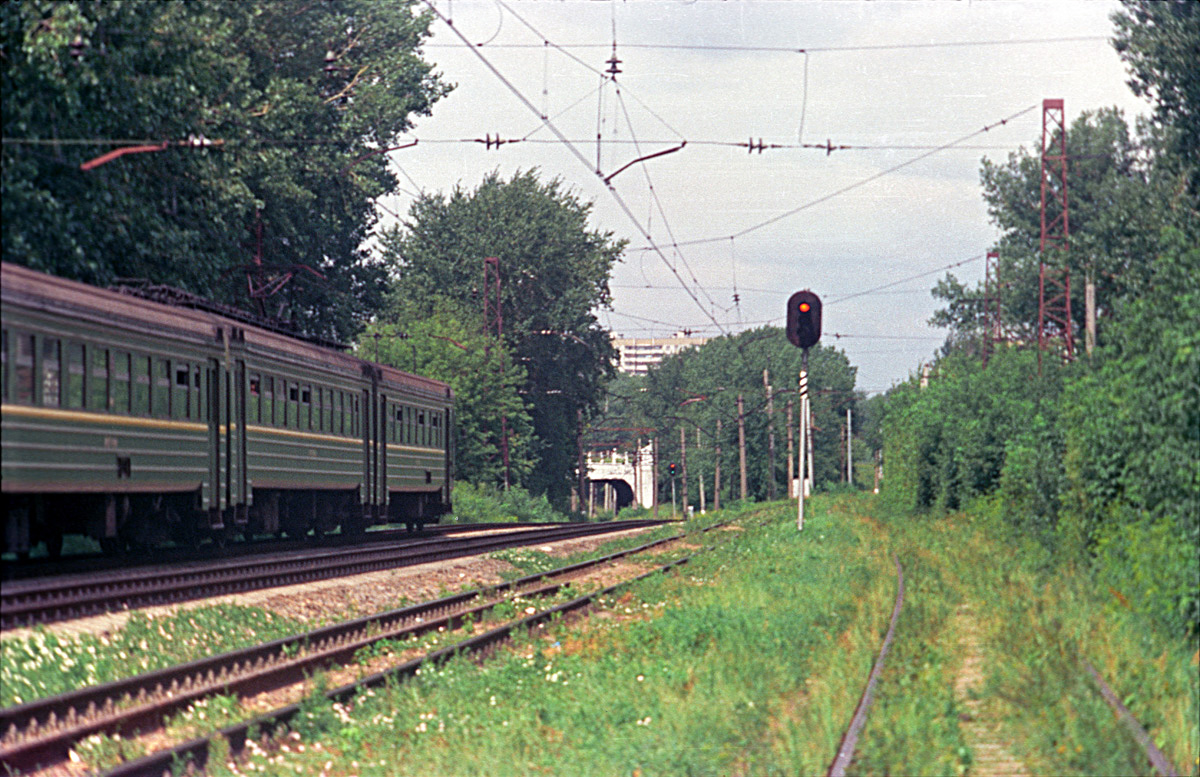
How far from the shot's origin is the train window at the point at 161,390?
57.5 ft

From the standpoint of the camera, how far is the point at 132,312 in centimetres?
1644

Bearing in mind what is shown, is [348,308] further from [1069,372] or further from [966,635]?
[966,635]

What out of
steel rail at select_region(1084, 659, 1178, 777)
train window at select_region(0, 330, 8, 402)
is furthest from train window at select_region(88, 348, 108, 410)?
steel rail at select_region(1084, 659, 1178, 777)

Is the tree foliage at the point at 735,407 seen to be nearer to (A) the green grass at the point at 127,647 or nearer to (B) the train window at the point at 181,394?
(B) the train window at the point at 181,394

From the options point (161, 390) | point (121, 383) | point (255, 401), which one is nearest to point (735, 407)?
point (255, 401)

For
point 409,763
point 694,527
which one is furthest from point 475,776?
point 694,527

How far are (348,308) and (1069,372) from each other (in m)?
23.7

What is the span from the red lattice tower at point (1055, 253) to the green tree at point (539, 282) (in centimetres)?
2465

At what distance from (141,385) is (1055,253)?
36028mm

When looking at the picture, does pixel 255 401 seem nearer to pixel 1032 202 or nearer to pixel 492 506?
pixel 492 506

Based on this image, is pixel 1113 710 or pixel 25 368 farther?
pixel 25 368

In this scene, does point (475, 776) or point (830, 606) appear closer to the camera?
point (475, 776)

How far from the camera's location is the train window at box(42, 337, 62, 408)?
13.4 metres

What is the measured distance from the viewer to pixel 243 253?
91.4ft
